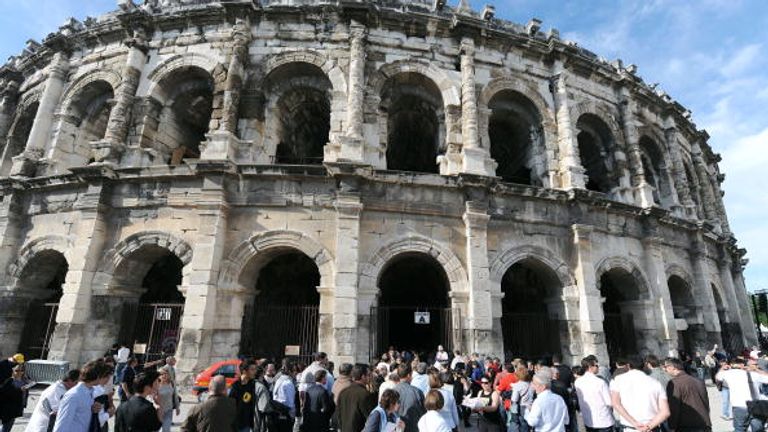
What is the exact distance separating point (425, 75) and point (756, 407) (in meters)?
10.1

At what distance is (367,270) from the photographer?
31.3 feet

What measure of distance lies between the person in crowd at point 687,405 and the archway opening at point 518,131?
8721 mm

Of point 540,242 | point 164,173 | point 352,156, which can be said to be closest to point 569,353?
point 540,242

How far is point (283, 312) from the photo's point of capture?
11.7 m

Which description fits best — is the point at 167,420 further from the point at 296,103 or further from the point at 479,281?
the point at 296,103

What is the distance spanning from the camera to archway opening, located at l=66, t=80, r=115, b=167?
12.4 m

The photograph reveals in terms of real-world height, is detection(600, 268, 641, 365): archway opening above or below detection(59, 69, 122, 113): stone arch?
below

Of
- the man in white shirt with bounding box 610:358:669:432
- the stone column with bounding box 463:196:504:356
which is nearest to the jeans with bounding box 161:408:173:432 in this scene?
the man in white shirt with bounding box 610:358:669:432

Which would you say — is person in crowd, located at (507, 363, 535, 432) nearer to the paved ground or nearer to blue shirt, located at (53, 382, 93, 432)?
A: the paved ground

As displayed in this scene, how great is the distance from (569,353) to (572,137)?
625 cm

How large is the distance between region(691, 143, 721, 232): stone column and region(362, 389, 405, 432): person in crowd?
62.2 feet

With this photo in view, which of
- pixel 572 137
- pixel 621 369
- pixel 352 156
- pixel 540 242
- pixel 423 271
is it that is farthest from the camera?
pixel 423 271

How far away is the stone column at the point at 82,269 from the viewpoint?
927 cm

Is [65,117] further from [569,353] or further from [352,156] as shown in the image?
[569,353]
